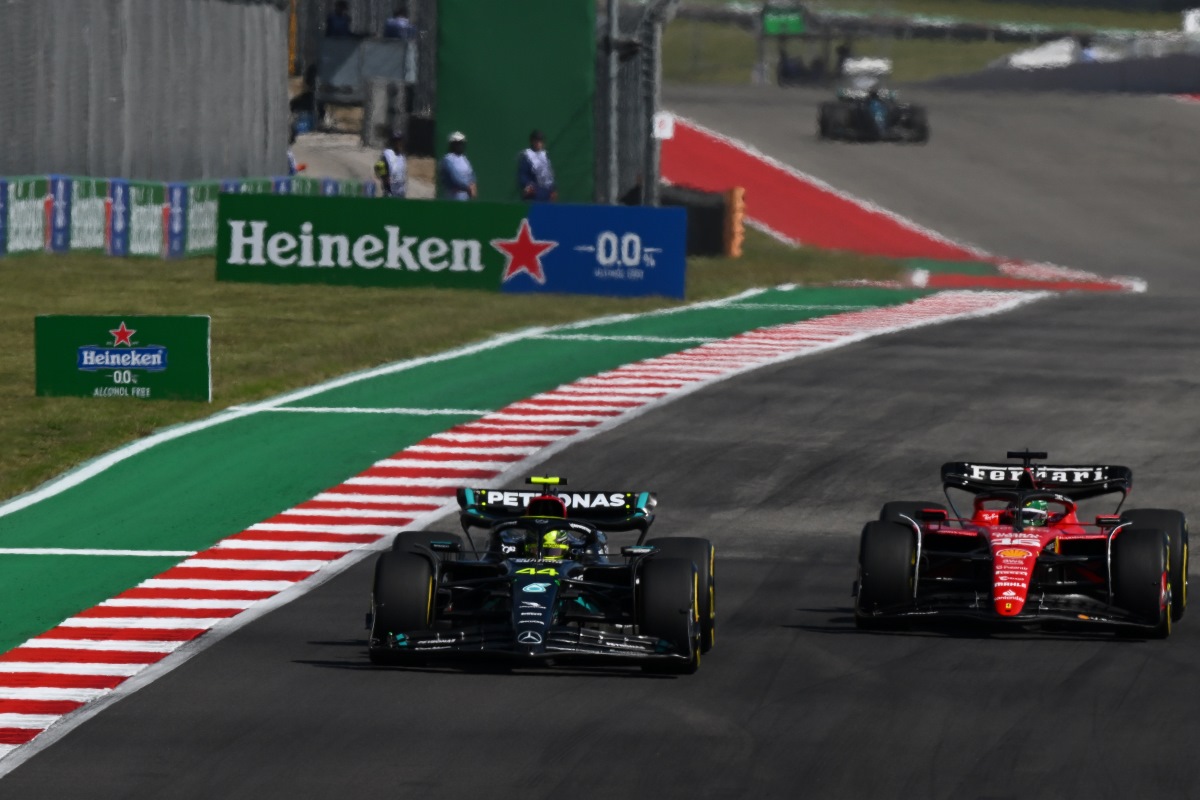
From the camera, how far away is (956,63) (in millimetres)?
95062

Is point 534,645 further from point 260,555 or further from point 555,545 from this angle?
point 260,555

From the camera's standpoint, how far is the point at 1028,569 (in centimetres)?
1280

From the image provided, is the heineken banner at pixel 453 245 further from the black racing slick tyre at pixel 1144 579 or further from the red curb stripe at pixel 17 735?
the red curb stripe at pixel 17 735

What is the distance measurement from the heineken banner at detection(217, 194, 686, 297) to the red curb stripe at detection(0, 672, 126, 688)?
19727mm

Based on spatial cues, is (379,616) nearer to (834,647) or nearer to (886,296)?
(834,647)

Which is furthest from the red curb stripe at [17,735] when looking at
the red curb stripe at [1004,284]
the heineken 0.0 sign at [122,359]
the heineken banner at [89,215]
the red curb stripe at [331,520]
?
the red curb stripe at [1004,284]

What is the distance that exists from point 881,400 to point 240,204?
12.7m

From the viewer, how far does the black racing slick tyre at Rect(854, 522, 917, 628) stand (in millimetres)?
12852

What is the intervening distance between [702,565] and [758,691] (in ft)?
3.41

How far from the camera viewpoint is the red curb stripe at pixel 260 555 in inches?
598

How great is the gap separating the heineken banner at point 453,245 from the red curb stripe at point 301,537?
15.4 meters

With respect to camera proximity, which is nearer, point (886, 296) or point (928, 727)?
point (928, 727)

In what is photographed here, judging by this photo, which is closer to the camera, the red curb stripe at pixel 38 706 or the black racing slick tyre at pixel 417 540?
the red curb stripe at pixel 38 706

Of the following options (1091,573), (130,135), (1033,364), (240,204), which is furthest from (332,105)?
(1091,573)
